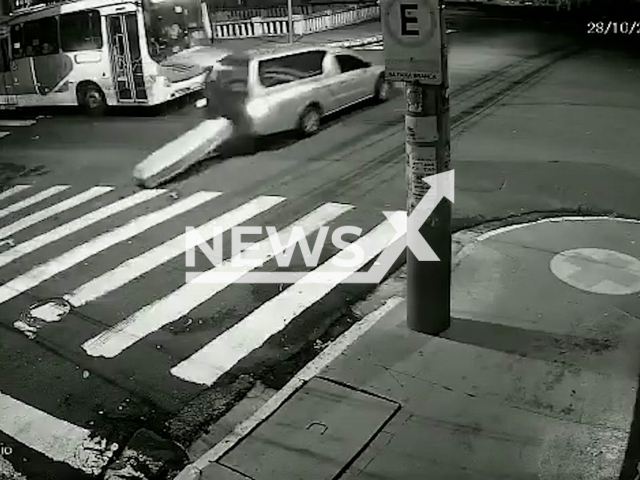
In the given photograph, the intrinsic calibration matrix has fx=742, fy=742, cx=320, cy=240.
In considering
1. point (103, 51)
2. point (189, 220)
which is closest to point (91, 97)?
point (103, 51)

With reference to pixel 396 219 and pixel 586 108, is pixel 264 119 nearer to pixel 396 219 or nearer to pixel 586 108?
pixel 396 219

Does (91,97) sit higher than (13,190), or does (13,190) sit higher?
(91,97)

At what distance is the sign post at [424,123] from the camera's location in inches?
236

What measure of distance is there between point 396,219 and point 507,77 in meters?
10.3

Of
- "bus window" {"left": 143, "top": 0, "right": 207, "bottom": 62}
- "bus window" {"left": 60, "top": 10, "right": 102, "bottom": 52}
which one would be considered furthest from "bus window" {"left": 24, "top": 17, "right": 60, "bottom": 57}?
"bus window" {"left": 143, "top": 0, "right": 207, "bottom": 62}

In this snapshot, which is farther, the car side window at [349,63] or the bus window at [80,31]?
the bus window at [80,31]

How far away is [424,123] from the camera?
632 cm

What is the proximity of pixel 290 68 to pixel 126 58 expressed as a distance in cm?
516

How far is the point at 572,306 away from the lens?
7.52 metres

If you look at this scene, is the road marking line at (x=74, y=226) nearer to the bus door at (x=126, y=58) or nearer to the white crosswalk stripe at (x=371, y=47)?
the bus door at (x=126, y=58)

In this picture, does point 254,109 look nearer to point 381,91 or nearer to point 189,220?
point 189,220

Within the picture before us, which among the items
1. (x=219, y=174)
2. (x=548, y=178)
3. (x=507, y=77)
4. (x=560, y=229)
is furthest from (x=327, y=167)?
(x=507, y=77)

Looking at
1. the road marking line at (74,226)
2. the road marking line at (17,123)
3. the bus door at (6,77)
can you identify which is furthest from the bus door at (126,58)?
the road marking line at (74,226)

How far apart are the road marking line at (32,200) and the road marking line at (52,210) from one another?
0.53 meters
